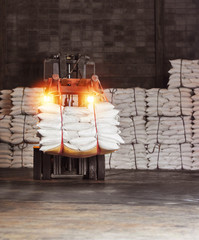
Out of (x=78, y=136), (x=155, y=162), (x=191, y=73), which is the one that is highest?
(x=191, y=73)

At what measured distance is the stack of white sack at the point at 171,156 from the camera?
8.55 m

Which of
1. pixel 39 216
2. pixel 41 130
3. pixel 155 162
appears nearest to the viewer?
pixel 39 216

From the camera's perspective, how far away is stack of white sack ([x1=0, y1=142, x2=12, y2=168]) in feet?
29.3

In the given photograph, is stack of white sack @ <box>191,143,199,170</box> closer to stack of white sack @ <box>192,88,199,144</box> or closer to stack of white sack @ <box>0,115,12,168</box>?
stack of white sack @ <box>192,88,199,144</box>

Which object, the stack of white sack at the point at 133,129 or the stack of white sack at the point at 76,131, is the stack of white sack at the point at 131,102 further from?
the stack of white sack at the point at 76,131

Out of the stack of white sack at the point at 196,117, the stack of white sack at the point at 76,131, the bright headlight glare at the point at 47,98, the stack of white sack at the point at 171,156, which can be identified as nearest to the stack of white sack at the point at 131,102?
the stack of white sack at the point at 171,156

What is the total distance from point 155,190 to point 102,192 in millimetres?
699

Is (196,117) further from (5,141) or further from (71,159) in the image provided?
(5,141)

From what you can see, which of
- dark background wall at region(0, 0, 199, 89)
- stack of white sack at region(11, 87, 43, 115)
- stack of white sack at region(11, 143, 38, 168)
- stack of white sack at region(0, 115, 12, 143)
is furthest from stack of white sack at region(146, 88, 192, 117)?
stack of white sack at region(0, 115, 12, 143)

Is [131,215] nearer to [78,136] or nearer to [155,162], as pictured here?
[78,136]

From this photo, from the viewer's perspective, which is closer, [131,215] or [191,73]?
[131,215]

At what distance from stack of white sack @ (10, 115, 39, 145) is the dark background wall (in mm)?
2127

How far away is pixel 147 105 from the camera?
8844 mm

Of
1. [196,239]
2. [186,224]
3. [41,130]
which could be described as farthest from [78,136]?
[196,239]
